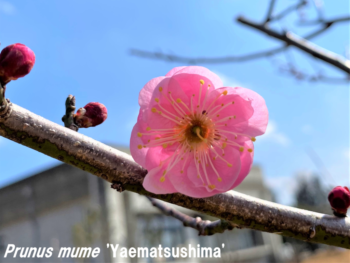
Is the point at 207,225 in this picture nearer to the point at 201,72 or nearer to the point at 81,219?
the point at 201,72

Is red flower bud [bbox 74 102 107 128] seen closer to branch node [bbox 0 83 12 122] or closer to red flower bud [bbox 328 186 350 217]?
branch node [bbox 0 83 12 122]

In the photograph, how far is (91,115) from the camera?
0.70 metres

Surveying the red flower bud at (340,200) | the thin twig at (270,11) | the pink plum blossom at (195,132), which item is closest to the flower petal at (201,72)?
the pink plum blossom at (195,132)

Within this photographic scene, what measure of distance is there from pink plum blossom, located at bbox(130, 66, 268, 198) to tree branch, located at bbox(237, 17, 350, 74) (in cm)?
58

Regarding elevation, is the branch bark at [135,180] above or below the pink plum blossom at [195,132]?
below

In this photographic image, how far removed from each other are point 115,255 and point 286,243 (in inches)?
412

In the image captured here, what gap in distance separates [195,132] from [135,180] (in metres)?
0.16

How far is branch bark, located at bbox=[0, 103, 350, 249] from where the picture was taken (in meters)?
0.51

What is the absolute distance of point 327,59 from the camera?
41.6 inches

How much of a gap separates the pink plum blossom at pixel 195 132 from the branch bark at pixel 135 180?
4cm

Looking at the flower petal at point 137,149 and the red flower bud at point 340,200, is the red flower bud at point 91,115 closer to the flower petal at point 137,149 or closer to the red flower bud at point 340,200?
the flower petal at point 137,149

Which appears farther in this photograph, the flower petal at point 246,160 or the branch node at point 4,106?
the flower petal at point 246,160

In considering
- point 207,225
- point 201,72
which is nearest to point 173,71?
point 201,72

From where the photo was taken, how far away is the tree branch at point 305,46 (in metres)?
1.04
